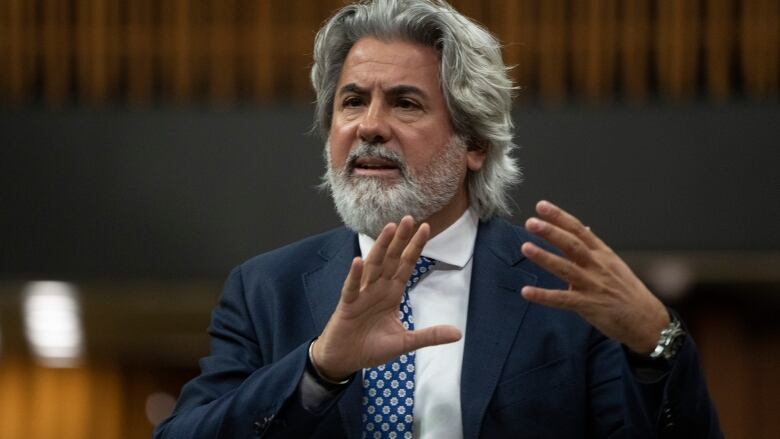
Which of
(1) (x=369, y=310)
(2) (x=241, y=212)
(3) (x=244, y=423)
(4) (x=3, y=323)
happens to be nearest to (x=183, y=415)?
(3) (x=244, y=423)

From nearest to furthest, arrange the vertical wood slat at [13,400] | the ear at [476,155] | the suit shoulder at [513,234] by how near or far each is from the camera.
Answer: the suit shoulder at [513,234] → the ear at [476,155] → the vertical wood slat at [13,400]

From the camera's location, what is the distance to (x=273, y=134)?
20.6 ft

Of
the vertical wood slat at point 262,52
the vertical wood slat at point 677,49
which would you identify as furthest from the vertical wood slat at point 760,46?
the vertical wood slat at point 262,52

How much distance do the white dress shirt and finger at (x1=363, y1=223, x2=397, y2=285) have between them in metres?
0.36

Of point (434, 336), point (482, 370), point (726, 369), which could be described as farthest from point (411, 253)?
point (726, 369)

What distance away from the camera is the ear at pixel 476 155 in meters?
3.09

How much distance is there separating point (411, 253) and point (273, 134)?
3894 mm

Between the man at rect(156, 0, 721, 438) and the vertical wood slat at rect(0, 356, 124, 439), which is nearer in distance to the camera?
the man at rect(156, 0, 721, 438)

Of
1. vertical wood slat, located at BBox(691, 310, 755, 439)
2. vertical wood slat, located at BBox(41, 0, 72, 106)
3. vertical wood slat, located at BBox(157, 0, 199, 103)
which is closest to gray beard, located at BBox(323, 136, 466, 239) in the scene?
vertical wood slat, located at BBox(157, 0, 199, 103)

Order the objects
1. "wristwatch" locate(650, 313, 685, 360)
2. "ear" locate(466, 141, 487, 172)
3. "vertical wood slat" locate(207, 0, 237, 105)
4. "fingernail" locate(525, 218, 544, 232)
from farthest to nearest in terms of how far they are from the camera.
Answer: "vertical wood slat" locate(207, 0, 237, 105) → "ear" locate(466, 141, 487, 172) → "wristwatch" locate(650, 313, 685, 360) → "fingernail" locate(525, 218, 544, 232)

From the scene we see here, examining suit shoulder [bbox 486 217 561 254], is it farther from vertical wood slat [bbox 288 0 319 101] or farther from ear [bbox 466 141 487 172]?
vertical wood slat [bbox 288 0 319 101]

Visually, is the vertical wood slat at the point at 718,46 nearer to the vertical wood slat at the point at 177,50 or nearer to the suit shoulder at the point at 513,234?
the vertical wood slat at the point at 177,50

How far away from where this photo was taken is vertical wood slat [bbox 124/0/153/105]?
6578 millimetres

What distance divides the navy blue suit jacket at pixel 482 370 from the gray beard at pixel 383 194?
9 cm
